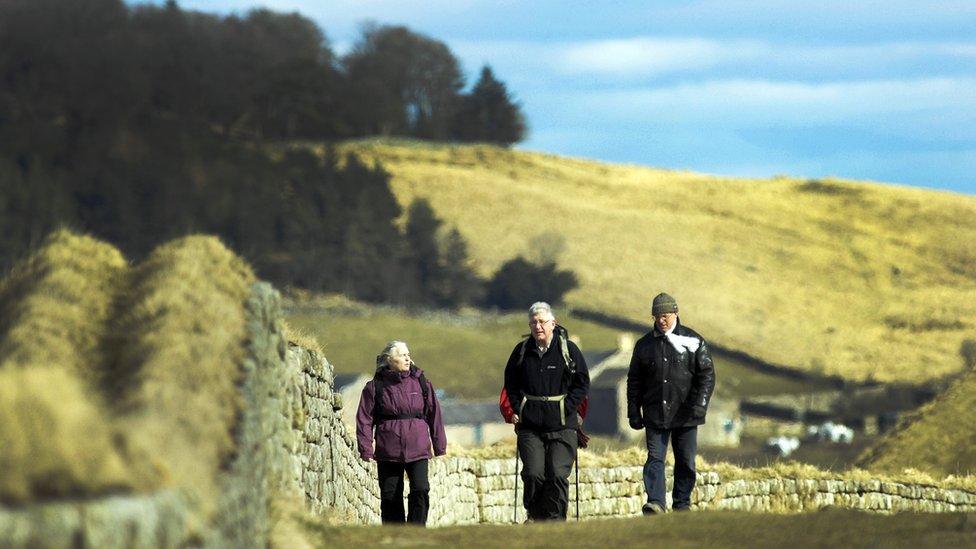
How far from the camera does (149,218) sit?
10206 centimetres

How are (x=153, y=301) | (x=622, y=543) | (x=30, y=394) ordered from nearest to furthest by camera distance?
(x=30, y=394) → (x=153, y=301) → (x=622, y=543)

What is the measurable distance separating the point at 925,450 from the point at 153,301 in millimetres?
23045

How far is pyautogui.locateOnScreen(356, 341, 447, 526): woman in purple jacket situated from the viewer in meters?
12.6

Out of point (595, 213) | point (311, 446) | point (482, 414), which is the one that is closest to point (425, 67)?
point (595, 213)

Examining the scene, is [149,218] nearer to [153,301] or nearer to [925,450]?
[925,450]

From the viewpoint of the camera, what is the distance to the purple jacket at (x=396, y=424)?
12570 mm

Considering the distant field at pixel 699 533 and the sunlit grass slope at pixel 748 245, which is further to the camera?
the sunlit grass slope at pixel 748 245

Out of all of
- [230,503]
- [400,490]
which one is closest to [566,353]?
[400,490]

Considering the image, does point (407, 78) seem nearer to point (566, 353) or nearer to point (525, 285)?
point (525, 285)

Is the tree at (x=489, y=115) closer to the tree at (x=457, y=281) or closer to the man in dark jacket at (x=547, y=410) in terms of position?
the tree at (x=457, y=281)

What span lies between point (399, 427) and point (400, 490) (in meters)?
0.59

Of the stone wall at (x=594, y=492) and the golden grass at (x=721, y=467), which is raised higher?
the golden grass at (x=721, y=467)

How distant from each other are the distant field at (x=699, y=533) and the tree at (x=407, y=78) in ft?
426

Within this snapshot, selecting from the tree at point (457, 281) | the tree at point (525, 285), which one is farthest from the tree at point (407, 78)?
the tree at point (525, 285)
